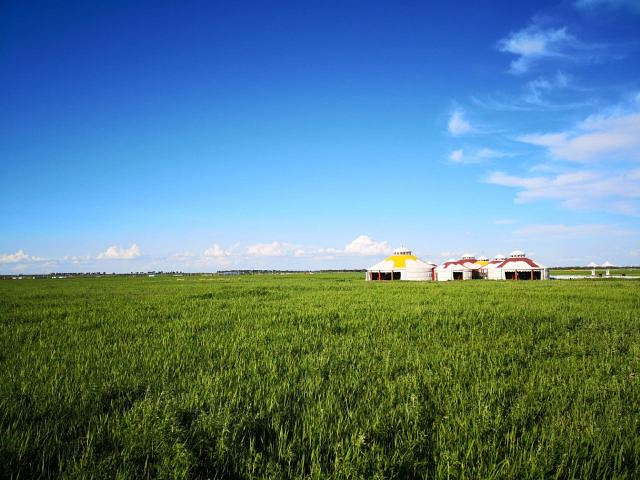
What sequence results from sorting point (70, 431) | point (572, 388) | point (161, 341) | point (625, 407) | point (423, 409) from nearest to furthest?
point (70, 431), point (423, 409), point (625, 407), point (572, 388), point (161, 341)

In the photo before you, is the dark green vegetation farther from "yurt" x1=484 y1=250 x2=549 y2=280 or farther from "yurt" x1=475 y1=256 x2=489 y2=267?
"yurt" x1=475 y1=256 x2=489 y2=267

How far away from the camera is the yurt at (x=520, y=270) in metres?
58.8

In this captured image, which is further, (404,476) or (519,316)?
(519,316)

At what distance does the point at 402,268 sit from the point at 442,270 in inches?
284

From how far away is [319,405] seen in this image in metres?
4.45

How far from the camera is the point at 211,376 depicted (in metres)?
5.79

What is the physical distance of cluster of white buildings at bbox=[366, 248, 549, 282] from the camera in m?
59.1

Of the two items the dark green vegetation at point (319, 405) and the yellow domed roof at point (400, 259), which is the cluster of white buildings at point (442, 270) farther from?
the dark green vegetation at point (319, 405)

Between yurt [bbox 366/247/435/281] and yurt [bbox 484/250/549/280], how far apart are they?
35.9 ft

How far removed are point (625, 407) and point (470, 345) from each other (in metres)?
4.04

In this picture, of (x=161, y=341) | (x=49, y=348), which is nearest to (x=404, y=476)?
(x=161, y=341)

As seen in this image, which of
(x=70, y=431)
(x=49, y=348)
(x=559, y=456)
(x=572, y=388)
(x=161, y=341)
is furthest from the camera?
(x=161, y=341)

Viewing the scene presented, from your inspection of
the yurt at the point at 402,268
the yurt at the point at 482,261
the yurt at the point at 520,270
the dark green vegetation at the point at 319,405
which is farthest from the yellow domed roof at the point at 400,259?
the dark green vegetation at the point at 319,405

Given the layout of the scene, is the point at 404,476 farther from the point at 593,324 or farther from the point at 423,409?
the point at 593,324
